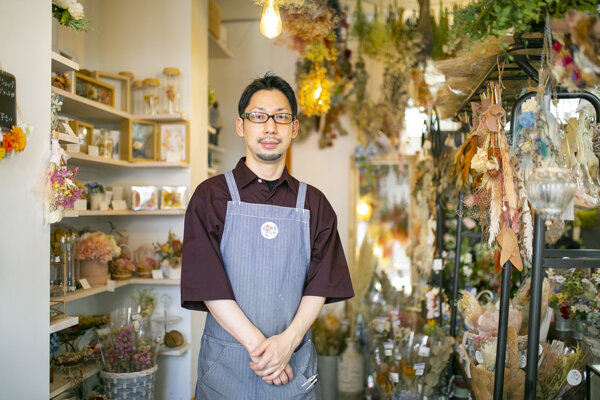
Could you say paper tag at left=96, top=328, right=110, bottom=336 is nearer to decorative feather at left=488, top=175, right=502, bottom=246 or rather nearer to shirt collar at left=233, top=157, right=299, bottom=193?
shirt collar at left=233, top=157, right=299, bottom=193

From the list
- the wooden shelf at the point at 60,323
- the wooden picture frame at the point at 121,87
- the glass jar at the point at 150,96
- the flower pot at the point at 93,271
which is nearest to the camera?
the wooden shelf at the point at 60,323

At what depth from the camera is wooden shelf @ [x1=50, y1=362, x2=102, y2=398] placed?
2.82 m

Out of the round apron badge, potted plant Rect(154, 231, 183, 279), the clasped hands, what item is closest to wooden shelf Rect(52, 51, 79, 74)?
the round apron badge

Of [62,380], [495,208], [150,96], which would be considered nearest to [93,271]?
[62,380]

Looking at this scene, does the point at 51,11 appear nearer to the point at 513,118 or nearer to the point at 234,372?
the point at 234,372

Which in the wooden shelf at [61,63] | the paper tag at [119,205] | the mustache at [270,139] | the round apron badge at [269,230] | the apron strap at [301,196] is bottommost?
the round apron badge at [269,230]

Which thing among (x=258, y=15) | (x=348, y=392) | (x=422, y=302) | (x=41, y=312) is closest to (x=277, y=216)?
(x=41, y=312)

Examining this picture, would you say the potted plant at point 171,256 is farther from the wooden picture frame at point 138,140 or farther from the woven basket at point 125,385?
the woven basket at point 125,385

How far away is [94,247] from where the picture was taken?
324cm

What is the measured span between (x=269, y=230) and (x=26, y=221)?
1015 millimetres

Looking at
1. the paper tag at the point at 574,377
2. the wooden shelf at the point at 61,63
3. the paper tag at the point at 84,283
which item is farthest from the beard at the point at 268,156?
the paper tag at the point at 84,283

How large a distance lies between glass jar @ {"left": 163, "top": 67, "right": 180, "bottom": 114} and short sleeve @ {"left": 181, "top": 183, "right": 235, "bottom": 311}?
6.33 ft

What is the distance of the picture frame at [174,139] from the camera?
3.90 m

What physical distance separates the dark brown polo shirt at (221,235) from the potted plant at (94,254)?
138cm
